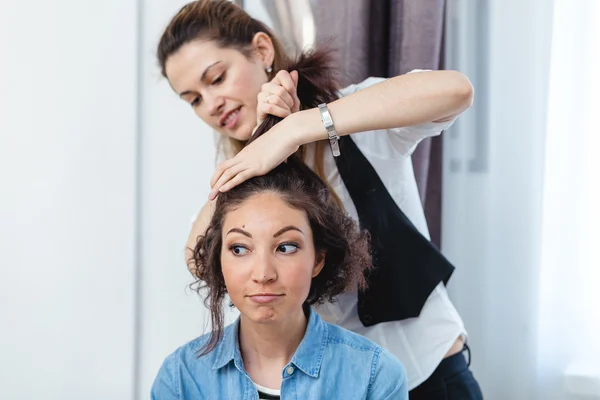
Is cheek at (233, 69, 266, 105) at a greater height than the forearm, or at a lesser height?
greater

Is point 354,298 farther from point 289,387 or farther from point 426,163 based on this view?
point 426,163

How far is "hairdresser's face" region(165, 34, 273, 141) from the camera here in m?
1.30

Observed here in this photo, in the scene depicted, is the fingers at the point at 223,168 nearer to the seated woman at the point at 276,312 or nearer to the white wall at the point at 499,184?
the seated woman at the point at 276,312

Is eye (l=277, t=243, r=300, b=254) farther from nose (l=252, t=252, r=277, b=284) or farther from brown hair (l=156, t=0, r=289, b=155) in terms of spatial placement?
brown hair (l=156, t=0, r=289, b=155)

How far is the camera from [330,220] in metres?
1.18

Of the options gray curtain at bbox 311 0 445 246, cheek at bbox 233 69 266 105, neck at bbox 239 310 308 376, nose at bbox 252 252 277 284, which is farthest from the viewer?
gray curtain at bbox 311 0 445 246

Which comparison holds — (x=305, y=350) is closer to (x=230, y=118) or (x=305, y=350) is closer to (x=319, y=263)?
(x=319, y=263)

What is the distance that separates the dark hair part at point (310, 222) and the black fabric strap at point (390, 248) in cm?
5

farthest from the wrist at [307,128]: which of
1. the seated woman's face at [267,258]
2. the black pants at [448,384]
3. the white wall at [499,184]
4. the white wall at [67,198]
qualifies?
the white wall at [67,198]

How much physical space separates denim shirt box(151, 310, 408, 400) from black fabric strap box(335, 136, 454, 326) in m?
0.17

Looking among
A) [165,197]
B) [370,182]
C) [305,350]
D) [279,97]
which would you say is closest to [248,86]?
[279,97]

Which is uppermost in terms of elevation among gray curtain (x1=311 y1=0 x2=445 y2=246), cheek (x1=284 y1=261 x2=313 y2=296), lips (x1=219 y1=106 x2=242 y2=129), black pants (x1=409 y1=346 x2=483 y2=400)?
gray curtain (x1=311 y1=0 x2=445 y2=246)

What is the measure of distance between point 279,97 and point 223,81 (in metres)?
0.19

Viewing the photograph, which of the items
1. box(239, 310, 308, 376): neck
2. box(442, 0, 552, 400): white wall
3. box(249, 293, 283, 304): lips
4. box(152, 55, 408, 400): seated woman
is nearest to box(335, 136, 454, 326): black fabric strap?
box(152, 55, 408, 400): seated woman
